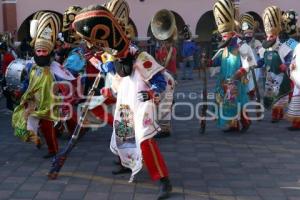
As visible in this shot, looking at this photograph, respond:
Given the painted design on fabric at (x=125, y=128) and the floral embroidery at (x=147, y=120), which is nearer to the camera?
the floral embroidery at (x=147, y=120)

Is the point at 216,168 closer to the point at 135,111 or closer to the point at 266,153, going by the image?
the point at 266,153

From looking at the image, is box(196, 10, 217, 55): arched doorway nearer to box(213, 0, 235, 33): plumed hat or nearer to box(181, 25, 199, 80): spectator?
box(181, 25, 199, 80): spectator

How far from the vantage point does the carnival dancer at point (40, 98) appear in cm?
637

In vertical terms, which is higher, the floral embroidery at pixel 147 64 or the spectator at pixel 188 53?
the floral embroidery at pixel 147 64

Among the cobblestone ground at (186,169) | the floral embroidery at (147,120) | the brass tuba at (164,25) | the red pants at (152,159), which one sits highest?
the brass tuba at (164,25)

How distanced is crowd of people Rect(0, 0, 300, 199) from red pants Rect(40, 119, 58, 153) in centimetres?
1

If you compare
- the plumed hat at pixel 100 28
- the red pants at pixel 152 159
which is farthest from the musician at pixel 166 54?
the red pants at pixel 152 159

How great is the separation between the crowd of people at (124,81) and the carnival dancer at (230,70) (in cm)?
1

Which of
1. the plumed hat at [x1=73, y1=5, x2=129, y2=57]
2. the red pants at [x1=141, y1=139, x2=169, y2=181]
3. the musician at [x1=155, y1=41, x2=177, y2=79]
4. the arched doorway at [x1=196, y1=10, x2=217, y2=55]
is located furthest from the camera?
the arched doorway at [x1=196, y1=10, x2=217, y2=55]

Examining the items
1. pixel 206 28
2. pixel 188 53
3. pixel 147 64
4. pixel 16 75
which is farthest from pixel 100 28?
pixel 206 28

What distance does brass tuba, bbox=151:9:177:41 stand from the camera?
7.50m

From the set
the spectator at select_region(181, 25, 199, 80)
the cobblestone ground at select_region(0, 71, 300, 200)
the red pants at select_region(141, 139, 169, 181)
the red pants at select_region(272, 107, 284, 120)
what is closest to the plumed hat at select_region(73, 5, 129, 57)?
the red pants at select_region(141, 139, 169, 181)

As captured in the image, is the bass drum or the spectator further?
the spectator

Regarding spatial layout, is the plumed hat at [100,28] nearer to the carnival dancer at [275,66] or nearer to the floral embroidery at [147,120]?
the floral embroidery at [147,120]
